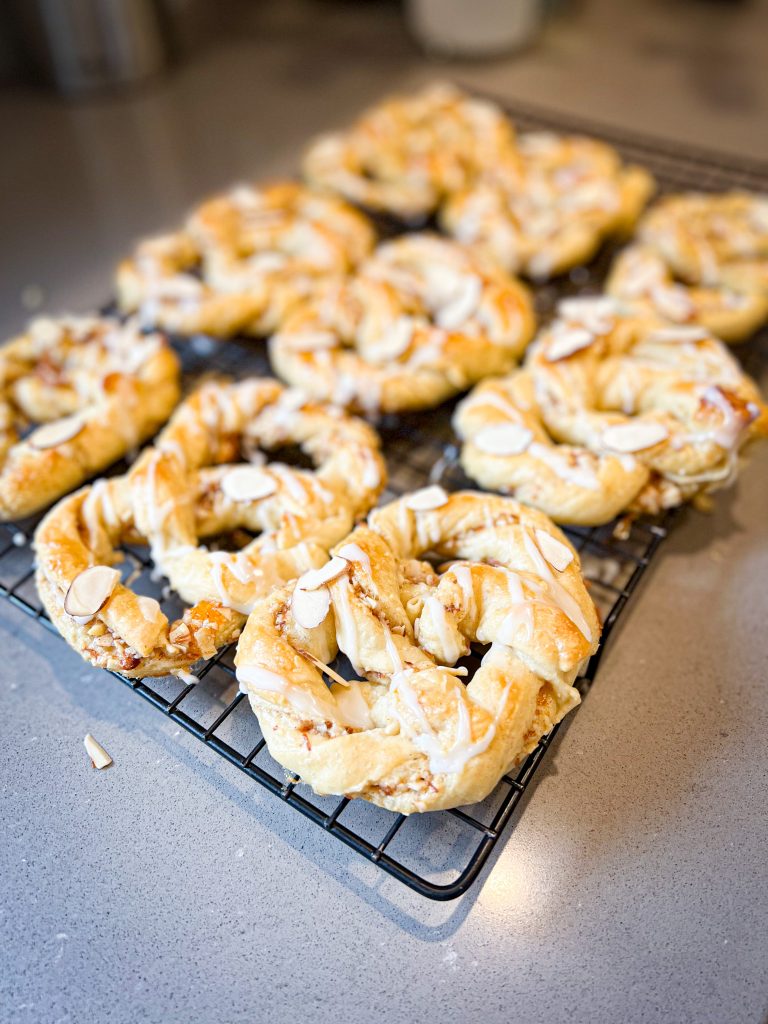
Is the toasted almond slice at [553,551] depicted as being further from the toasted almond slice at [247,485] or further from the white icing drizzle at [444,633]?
the toasted almond slice at [247,485]

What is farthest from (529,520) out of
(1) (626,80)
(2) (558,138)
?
(1) (626,80)

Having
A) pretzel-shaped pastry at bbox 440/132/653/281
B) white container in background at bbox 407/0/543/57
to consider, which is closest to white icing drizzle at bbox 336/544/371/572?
pretzel-shaped pastry at bbox 440/132/653/281

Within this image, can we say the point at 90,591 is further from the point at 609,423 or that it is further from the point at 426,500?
the point at 609,423

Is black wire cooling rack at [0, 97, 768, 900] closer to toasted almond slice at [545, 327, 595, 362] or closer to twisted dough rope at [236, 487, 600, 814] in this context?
twisted dough rope at [236, 487, 600, 814]

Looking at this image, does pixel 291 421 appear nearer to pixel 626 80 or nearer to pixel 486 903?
pixel 486 903

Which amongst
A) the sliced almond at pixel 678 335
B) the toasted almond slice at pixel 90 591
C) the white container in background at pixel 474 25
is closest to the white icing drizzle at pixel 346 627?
the toasted almond slice at pixel 90 591
